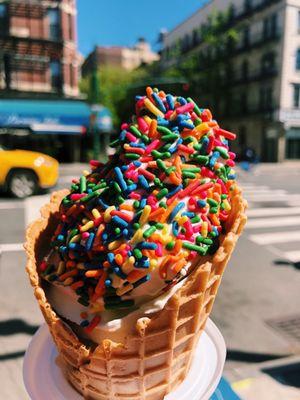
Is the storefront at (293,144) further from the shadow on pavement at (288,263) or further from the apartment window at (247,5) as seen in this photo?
the shadow on pavement at (288,263)

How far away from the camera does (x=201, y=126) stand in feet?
6.66

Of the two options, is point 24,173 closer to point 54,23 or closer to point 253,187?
point 253,187

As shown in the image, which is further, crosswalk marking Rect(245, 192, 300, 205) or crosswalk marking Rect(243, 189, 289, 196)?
crosswalk marking Rect(243, 189, 289, 196)

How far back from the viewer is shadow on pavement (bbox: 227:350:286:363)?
384cm

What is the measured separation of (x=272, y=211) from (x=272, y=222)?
1.28 m

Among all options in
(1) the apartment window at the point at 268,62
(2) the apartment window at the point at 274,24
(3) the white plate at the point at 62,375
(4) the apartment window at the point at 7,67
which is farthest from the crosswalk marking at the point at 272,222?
(2) the apartment window at the point at 274,24

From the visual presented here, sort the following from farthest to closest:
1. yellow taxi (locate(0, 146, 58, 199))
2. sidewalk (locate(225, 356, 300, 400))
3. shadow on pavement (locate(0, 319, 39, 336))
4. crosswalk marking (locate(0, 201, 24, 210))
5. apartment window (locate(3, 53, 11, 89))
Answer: apartment window (locate(3, 53, 11, 89)) < yellow taxi (locate(0, 146, 58, 199)) < crosswalk marking (locate(0, 201, 24, 210)) < shadow on pavement (locate(0, 319, 39, 336)) < sidewalk (locate(225, 356, 300, 400))

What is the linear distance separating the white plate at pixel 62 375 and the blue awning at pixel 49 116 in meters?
20.7

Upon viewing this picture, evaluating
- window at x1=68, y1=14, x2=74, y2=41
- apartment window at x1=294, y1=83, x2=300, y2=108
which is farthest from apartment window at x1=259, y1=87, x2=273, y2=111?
window at x1=68, y1=14, x2=74, y2=41

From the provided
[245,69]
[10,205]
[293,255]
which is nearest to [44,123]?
[10,205]

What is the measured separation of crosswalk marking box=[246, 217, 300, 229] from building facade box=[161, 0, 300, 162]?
21848mm

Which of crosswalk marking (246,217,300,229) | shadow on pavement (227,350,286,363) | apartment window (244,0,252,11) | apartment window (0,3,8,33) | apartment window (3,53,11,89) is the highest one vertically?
apartment window (244,0,252,11)

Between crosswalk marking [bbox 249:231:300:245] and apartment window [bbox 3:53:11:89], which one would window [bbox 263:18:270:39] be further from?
crosswalk marking [bbox 249:231:300:245]

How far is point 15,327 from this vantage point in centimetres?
438
